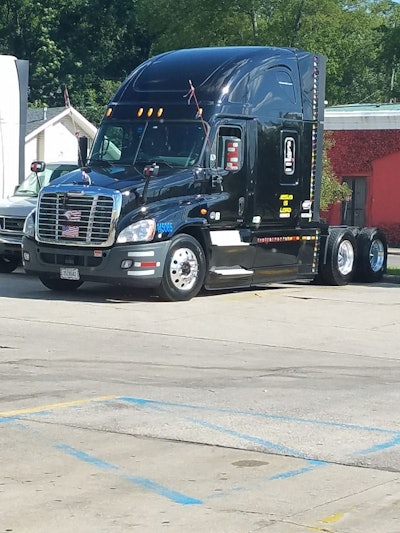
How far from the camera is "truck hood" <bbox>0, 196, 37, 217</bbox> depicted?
2092 centimetres

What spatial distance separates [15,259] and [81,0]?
42547mm

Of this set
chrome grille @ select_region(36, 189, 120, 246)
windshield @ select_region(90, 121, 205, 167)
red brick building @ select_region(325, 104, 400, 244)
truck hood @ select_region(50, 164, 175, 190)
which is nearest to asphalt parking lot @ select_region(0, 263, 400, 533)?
chrome grille @ select_region(36, 189, 120, 246)

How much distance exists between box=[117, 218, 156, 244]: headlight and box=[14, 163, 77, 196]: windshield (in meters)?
5.63

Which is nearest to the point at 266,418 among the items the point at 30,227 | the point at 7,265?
the point at 30,227

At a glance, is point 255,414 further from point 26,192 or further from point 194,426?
point 26,192

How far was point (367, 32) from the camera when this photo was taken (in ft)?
205

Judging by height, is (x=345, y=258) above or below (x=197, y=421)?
above

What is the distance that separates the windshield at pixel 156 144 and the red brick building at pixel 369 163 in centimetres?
1927

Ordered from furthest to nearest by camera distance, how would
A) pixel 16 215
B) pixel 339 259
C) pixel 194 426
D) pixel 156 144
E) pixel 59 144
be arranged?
pixel 59 144 < pixel 16 215 < pixel 339 259 < pixel 156 144 < pixel 194 426

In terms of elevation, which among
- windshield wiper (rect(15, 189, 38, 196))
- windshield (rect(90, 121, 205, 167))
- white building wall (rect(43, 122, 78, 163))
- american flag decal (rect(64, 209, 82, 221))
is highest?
white building wall (rect(43, 122, 78, 163))

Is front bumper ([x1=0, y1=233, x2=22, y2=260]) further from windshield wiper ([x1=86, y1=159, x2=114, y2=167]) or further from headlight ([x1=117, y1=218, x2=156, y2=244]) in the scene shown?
headlight ([x1=117, y1=218, x2=156, y2=244])

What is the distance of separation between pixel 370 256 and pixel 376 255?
32 centimetres

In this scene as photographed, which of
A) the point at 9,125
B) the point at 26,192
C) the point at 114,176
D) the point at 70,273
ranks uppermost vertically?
the point at 9,125

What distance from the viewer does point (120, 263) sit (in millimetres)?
16922
